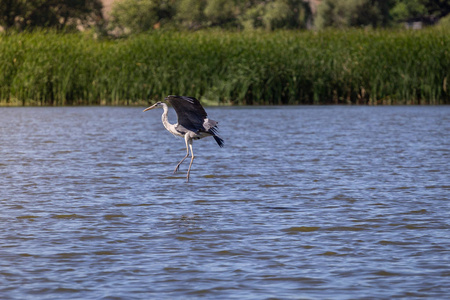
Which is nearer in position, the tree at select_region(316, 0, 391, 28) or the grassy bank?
the grassy bank

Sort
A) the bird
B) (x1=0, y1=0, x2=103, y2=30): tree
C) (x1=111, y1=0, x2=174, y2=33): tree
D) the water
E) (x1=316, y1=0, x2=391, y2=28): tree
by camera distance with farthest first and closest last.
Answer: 1. (x1=316, y1=0, x2=391, y2=28): tree
2. (x1=111, y1=0, x2=174, y2=33): tree
3. (x1=0, y1=0, x2=103, y2=30): tree
4. the bird
5. the water

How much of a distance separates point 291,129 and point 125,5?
3639 cm

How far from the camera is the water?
538 cm

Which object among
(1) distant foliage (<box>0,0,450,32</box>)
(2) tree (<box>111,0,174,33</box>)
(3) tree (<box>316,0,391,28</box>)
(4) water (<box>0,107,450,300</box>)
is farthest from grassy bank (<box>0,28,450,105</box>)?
(3) tree (<box>316,0,391,28</box>)

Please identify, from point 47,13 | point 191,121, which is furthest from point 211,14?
point 191,121

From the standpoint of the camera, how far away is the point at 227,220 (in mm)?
7566

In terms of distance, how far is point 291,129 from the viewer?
19391mm

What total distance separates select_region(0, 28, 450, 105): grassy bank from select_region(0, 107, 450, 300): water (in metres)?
11.5

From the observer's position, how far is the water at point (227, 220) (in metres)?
5.38

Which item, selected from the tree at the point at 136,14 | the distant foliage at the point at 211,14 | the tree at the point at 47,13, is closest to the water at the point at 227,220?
the tree at the point at 47,13

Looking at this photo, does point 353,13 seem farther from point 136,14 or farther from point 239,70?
point 239,70

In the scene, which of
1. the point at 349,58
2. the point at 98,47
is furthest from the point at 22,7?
the point at 349,58

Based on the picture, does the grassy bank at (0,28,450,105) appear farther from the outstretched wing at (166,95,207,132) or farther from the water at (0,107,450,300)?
the outstretched wing at (166,95,207,132)

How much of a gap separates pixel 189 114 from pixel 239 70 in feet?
56.2
